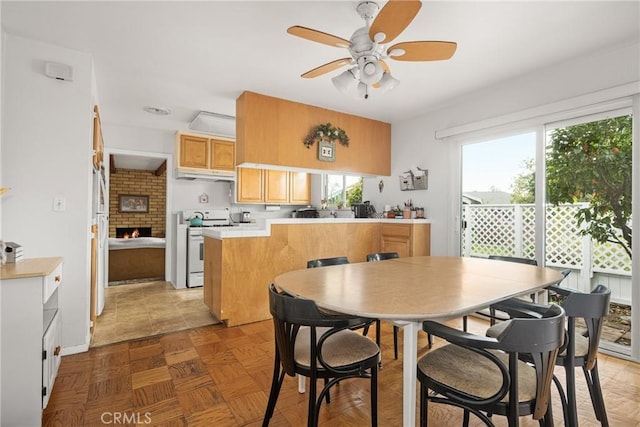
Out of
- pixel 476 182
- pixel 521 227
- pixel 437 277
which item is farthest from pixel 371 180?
pixel 437 277

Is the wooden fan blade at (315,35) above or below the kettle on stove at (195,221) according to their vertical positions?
above

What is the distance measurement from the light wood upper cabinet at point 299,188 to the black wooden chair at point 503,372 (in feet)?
15.9

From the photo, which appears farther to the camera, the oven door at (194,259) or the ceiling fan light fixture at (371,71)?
the oven door at (194,259)

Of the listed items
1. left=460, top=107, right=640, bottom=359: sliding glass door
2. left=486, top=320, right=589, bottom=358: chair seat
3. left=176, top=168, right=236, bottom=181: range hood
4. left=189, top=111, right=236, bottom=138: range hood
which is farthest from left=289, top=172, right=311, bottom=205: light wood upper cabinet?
left=486, top=320, right=589, bottom=358: chair seat

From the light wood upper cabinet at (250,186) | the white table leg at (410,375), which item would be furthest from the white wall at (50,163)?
the light wood upper cabinet at (250,186)

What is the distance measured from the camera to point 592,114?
2.73 m

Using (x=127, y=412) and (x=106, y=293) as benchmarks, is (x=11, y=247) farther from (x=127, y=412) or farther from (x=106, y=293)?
(x=106, y=293)

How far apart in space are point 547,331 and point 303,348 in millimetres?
997

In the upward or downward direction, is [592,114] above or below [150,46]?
below

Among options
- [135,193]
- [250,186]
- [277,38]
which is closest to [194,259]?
[250,186]

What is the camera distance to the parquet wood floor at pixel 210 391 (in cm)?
176

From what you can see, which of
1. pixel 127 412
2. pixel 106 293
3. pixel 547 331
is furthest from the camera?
pixel 106 293

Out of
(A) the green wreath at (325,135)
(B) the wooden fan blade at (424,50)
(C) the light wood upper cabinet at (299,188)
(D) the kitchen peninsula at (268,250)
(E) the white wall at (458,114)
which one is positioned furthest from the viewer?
(C) the light wood upper cabinet at (299,188)

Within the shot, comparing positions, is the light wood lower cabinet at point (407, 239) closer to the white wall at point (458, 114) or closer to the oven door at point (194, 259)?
the white wall at point (458, 114)
